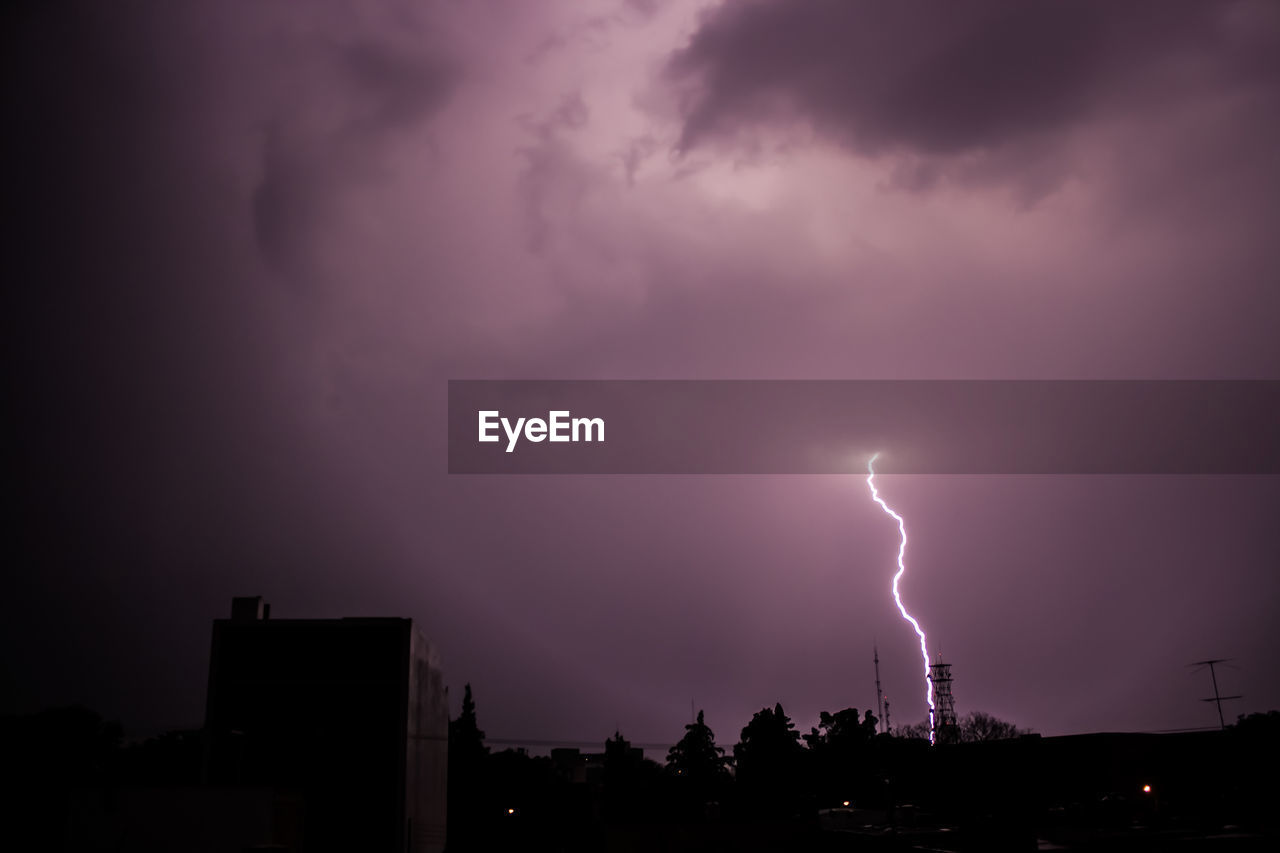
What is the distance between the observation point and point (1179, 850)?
25.9m

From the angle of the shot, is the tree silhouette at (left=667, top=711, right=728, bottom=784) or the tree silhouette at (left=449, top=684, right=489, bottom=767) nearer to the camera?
the tree silhouette at (left=449, top=684, right=489, bottom=767)

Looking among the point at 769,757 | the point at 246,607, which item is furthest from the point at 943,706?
the point at 246,607

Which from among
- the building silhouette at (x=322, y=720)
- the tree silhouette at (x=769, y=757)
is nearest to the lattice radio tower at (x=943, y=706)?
the tree silhouette at (x=769, y=757)

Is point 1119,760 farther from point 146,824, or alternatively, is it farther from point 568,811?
point 146,824

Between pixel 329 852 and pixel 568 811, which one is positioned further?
pixel 568 811

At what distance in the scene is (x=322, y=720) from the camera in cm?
2886

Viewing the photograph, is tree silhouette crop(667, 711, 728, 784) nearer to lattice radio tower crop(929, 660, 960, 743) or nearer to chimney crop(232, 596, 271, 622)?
lattice radio tower crop(929, 660, 960, 743)

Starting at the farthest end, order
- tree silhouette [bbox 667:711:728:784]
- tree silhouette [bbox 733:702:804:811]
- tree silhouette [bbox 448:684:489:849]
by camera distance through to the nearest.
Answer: tree silhouette [bbox 667:711:728:784], tree silhouette [bbox 733:702:804:811], tree silhouette [bbox 448:684:489:849]

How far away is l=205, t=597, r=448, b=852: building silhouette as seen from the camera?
28.2 m

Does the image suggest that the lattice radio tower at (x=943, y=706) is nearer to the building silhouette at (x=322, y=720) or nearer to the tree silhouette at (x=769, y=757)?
the tree silhouette at (x=769, y=757)

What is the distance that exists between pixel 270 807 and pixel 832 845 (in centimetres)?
2223

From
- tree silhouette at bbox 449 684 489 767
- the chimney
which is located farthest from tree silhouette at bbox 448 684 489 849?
the chimney

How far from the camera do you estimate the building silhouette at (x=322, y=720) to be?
2825cm

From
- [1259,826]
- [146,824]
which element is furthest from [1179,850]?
[146,824]
